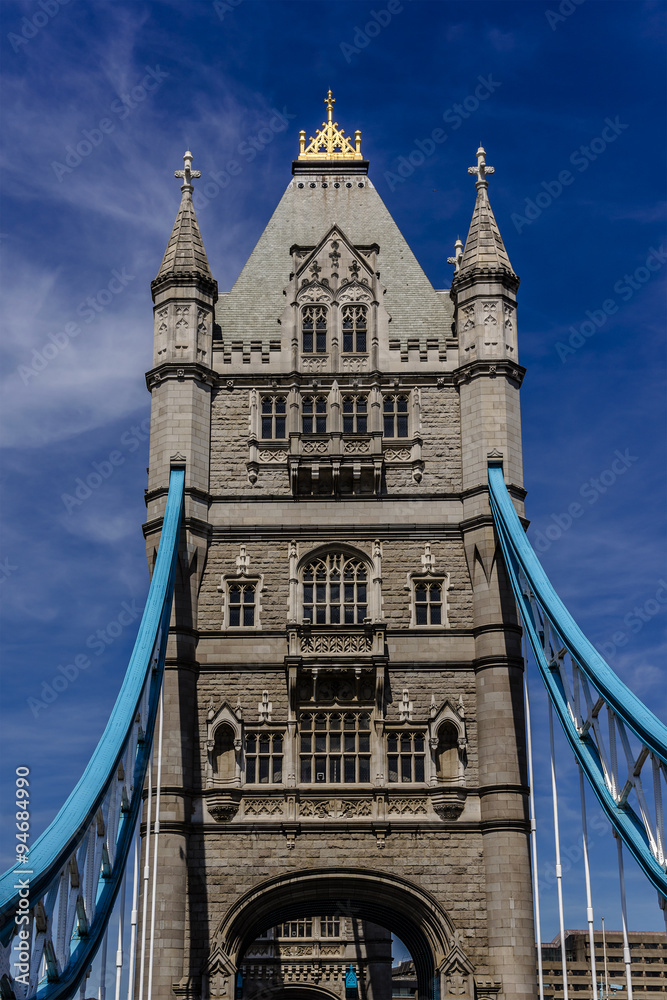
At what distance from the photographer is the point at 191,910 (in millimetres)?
30469

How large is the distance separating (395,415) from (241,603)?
6850 millimetres

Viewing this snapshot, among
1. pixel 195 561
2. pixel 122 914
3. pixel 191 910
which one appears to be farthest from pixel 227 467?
pixel 122 914

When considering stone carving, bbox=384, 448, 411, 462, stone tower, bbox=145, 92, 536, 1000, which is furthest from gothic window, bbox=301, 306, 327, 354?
stone carving, bbox=384, 448, 411, 462

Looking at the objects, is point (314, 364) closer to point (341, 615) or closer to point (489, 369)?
point (489, 369)

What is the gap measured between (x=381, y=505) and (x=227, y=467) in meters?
4.32

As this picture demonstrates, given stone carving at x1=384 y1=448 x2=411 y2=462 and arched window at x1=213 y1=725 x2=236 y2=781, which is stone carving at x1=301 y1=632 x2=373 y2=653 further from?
stone carving at x1=384 y1=448 x2=411 y2=462

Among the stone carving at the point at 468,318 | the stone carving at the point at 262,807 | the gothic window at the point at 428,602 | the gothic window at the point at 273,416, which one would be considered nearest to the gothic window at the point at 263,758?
the stone carving at the point at 262,807

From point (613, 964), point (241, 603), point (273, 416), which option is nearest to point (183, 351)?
point (273, 416)

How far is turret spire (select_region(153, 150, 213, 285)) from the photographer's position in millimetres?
36719

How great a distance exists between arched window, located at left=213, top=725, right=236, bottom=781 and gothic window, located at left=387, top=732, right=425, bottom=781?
3888 millimetres

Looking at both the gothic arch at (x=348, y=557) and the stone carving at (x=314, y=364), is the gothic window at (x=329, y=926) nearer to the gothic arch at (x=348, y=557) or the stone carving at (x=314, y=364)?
the gothic arch at (x=348, y=557)

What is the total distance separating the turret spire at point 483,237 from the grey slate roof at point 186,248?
746cm

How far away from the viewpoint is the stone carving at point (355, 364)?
1431 inches

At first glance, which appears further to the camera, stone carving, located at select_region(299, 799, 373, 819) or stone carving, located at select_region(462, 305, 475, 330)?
stone carving, located at select_region(462, 305, 475, 330)
